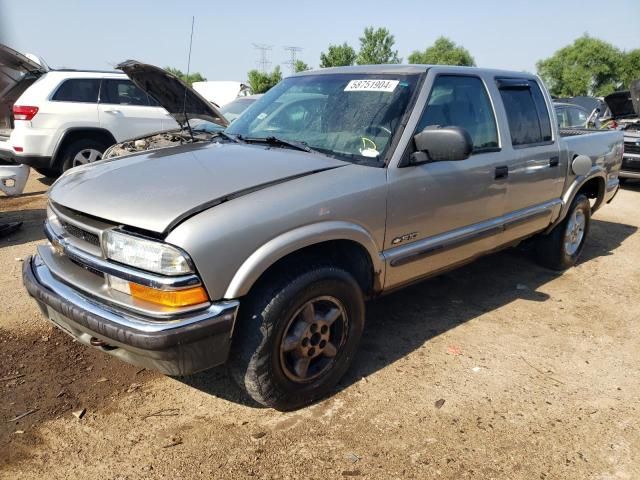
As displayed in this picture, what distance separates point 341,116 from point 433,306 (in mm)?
1829

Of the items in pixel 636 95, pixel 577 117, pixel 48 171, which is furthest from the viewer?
pixel 577 117

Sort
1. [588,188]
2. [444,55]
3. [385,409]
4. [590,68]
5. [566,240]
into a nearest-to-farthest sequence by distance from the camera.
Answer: [385,409]
[566,240]
[588,188]
[590,68]
[444,55]

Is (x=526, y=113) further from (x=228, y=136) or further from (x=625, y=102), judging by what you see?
(x=625, y=102)

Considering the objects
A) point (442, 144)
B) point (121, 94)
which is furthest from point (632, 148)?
point (121, 94)

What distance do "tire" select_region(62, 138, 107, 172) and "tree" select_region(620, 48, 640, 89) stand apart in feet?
217

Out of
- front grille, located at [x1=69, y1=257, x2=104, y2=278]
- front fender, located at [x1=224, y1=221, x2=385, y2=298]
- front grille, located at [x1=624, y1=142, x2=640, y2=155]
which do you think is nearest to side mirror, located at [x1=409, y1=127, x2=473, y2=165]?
front fender, located at [x1=224, y1=221, x2=385, y2=298]

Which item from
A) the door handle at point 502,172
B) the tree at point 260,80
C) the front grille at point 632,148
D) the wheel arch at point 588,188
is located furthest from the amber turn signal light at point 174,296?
the tree at point 260,80

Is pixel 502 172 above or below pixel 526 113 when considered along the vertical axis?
below

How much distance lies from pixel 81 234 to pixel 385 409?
6.21 ft

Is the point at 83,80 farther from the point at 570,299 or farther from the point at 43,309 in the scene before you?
the point at 570,299

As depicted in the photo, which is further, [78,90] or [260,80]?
[260,80]

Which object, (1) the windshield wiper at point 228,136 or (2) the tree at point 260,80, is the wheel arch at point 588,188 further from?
(2) the tree at point 260,80

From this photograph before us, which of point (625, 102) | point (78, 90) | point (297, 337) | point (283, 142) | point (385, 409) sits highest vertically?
point (625, 102)

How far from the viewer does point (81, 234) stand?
2.65 m
